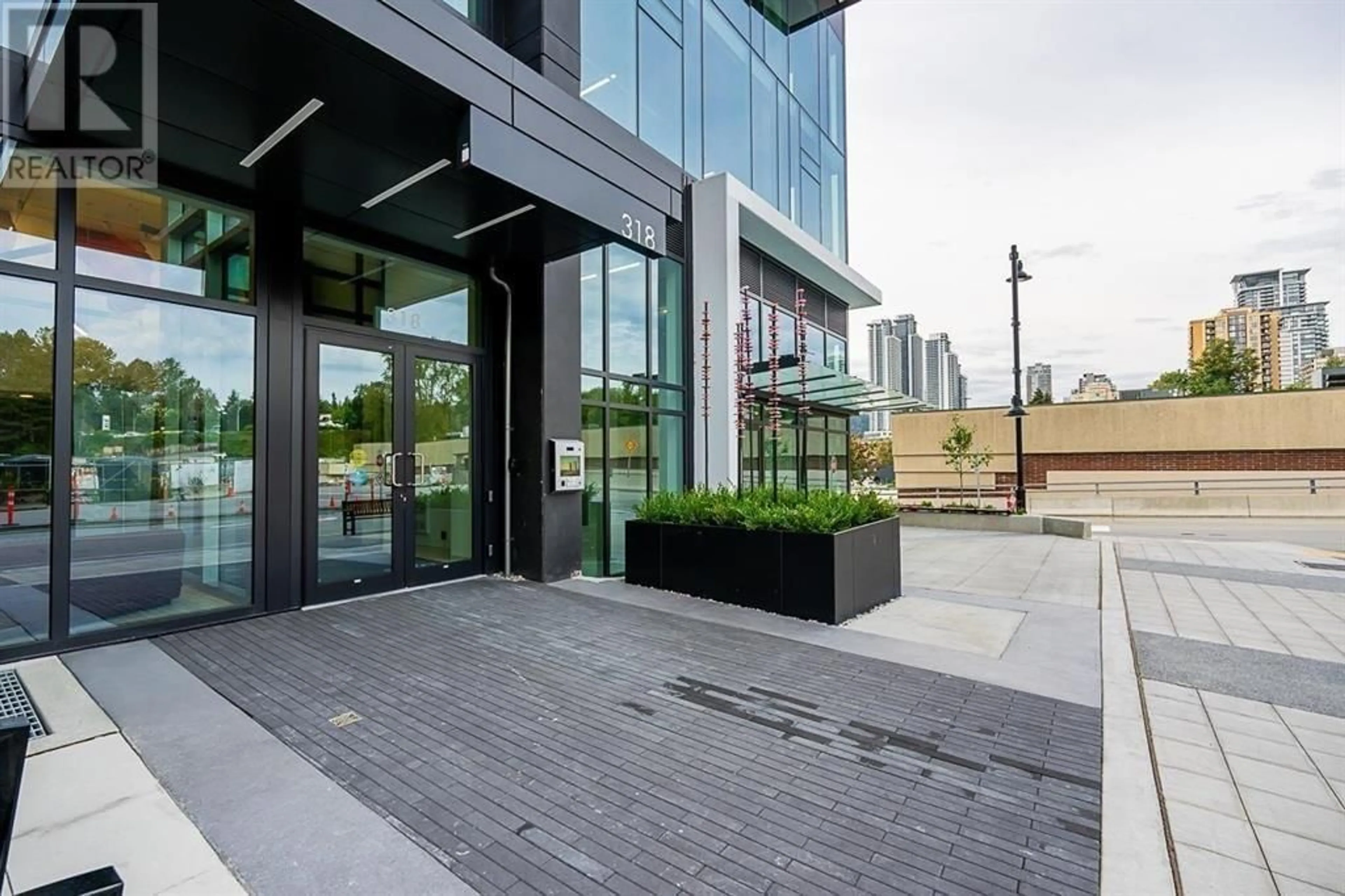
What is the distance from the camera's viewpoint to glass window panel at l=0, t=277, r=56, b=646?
4215 mm

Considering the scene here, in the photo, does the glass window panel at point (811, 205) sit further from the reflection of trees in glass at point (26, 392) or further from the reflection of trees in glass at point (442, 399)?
the reflection of trees in glass at point (26, 392)

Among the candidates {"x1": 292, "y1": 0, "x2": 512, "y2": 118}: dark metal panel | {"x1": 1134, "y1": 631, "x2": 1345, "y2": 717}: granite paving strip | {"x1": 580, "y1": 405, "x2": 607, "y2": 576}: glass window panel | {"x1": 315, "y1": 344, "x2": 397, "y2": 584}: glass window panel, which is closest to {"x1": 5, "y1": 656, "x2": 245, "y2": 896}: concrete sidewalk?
{"x1": 315, "y1": 344, "x2": 397, "y2": 584}: glass window panel

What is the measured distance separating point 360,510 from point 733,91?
1074 centimetres

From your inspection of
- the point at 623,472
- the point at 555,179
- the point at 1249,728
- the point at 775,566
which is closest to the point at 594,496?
the point at 623,472

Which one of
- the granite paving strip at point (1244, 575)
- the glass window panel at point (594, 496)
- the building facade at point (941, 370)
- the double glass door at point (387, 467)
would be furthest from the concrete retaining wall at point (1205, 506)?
the double glass door at point (387, 467)

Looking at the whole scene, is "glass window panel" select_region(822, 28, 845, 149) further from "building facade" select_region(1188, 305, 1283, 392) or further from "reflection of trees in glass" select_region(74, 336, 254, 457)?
"building facade" select_region(1188, 305, 1283, 392)

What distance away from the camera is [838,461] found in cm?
1647

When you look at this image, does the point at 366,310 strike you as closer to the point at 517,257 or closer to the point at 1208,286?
the point at 517,257

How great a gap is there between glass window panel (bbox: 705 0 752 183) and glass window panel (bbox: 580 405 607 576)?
593 cm

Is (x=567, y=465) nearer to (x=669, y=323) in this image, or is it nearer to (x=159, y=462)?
Answer: (x=159, y=462)

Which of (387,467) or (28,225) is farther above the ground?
(28,225)

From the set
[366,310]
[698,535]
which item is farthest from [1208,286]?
[366,310]

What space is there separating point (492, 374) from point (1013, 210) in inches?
726

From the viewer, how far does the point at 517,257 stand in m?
6.92
